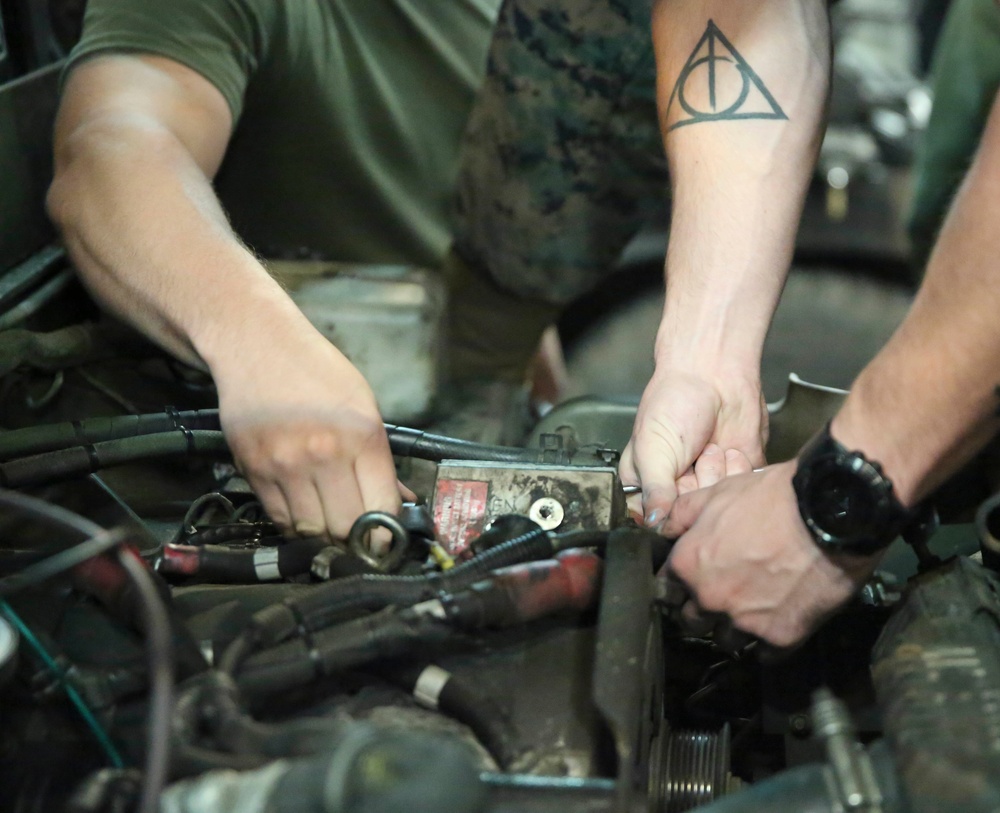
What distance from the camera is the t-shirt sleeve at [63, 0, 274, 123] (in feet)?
4.17

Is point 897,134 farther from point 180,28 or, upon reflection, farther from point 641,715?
point 641,715

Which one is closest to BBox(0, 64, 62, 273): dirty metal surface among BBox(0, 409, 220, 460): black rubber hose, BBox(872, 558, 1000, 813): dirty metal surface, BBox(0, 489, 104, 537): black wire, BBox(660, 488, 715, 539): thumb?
BBox(0, 409, 220, 460): black rubber hose

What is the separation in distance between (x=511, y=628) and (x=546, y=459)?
0.24 metres

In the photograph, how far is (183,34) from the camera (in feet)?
4.26

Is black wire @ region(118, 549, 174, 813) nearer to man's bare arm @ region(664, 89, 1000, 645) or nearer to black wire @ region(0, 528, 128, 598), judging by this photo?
black wire @ region(0, 528, 128, 598)

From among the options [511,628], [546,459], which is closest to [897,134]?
[546,459]

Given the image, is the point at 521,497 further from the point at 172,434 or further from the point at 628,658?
the point at 172,434

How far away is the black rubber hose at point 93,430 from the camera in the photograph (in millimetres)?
958

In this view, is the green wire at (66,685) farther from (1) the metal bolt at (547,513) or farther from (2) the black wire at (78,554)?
(1) the metal bolt at (547,513)

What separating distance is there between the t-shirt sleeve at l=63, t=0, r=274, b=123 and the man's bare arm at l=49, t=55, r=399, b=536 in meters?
0.02

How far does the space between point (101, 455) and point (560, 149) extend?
0.95m

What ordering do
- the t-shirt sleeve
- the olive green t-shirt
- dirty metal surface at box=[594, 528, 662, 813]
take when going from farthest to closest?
the olive green t-shirt
the t-shirt sleeve
dirty metal surface at box=[594, 528, 662, 813]

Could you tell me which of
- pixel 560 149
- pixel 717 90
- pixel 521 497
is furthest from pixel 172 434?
pixel 560 149

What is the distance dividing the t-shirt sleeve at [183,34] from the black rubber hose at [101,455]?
56 centimetres
